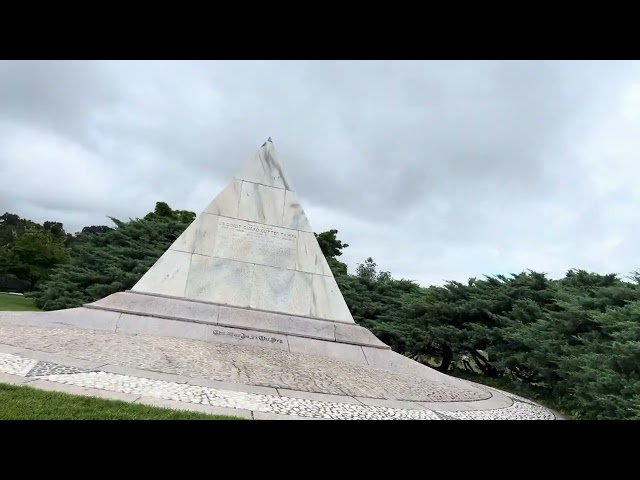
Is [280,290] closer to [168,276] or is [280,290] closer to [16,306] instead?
[168,276]

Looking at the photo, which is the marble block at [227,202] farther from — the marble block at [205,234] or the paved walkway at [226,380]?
the paved walkway at [226,380]

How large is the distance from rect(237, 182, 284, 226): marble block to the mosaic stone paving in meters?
5.44

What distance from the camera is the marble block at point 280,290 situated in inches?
371

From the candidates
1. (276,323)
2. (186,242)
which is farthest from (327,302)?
(186,242)

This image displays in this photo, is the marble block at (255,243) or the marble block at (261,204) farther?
the marble block at (261,204)

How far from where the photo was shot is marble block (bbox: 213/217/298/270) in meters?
9.66

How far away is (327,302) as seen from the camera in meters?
9.80

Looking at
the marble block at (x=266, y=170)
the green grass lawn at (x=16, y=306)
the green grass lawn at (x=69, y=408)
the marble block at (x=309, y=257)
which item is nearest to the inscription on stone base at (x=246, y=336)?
the marble block at (x=309, y=257)

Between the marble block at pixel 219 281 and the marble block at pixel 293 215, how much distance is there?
1.47m

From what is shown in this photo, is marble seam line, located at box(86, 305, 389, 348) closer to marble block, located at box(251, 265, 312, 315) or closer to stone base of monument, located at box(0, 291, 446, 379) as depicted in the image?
stone base of monument, located at box(0, 291, 446, 379)

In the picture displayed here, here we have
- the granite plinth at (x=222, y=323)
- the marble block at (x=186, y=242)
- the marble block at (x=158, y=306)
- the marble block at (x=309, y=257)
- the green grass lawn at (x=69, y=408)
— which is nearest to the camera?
the green grass lawn at (x=69, y=408)

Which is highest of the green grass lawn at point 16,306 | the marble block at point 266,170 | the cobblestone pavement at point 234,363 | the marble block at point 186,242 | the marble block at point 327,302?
the marble block at point 266,170
